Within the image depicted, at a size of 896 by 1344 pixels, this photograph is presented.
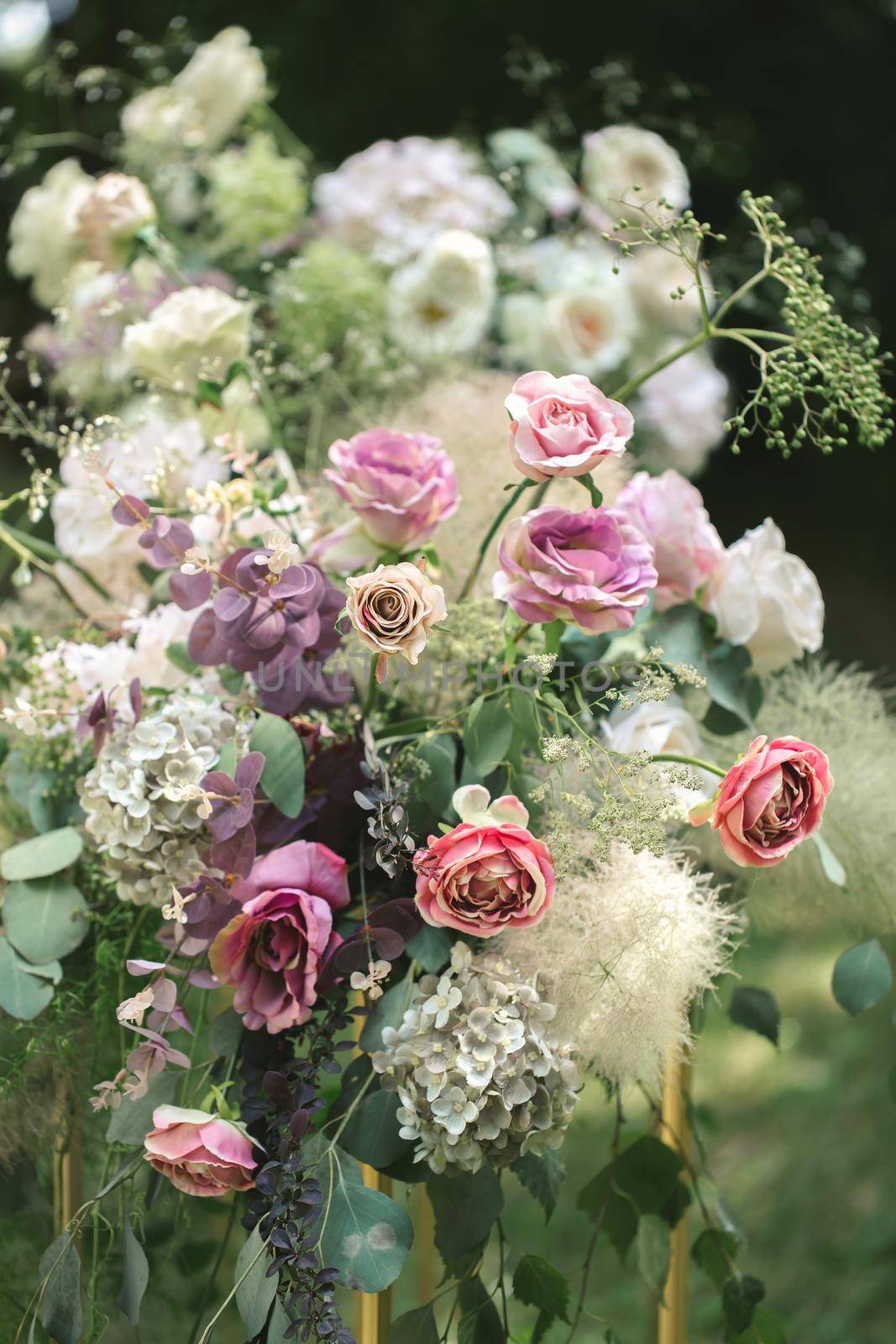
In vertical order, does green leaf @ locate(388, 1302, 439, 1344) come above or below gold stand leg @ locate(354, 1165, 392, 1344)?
above

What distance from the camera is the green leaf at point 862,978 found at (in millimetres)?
676

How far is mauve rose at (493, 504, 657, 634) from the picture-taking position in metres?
0.56

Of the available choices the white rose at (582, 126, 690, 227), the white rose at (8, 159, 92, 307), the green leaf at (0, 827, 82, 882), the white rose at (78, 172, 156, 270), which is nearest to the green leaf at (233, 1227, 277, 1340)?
the green leaf at (0, 827, 82, 882)

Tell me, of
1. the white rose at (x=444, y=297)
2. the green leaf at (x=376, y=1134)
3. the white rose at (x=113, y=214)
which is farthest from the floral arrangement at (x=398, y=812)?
the white rose at (x=444, y=297)

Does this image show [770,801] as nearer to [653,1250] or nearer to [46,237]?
[653,1250]

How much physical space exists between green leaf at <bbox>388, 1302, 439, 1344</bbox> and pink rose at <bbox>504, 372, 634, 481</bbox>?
1.38ft

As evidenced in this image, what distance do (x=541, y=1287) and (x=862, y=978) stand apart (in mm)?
251

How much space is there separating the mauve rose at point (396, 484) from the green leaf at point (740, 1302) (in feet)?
1.58

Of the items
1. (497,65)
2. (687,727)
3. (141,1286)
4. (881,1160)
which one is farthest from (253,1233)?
(497,65)

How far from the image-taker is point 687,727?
677mm

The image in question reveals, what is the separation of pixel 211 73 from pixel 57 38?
1.39m

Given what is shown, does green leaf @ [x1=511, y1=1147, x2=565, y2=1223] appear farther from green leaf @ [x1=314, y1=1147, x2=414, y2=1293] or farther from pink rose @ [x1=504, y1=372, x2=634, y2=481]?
pink rose @ [x1=504, y1=372, x2=634, y2=481]

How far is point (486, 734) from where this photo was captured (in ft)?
1.94

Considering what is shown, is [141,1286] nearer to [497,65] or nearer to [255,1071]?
[255,1071]
